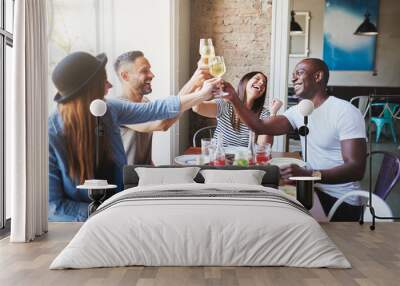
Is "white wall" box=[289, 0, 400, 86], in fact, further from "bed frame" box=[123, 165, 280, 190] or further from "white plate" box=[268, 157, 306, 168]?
"bed frame" box=[123, 165, 280, 190]

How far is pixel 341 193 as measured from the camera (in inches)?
233

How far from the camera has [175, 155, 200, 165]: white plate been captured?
19.8 feet

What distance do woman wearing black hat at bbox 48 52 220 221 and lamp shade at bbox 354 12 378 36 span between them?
2293 millimetres

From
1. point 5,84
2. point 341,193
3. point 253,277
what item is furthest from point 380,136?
point 5,84

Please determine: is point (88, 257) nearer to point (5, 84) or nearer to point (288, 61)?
point (5, 84)

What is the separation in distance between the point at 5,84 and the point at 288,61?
306 centimetres

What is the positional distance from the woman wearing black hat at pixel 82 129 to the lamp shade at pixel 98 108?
0.27 meters

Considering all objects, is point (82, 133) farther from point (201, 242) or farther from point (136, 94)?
point (201, 242)

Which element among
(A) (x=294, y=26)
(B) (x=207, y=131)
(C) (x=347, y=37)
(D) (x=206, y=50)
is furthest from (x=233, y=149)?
(C) (x=347, y=37)

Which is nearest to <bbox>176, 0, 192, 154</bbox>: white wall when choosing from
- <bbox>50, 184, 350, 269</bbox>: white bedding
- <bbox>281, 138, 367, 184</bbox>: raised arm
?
<bbox>281, 138, 367, 184</bbox>: raised arm

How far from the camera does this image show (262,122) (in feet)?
19.5

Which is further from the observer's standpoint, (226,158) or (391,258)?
(226,158)

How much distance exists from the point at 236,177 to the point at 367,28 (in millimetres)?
2232

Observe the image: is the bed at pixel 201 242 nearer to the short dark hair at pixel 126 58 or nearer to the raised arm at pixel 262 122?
the raised arm at pixel 262 122
